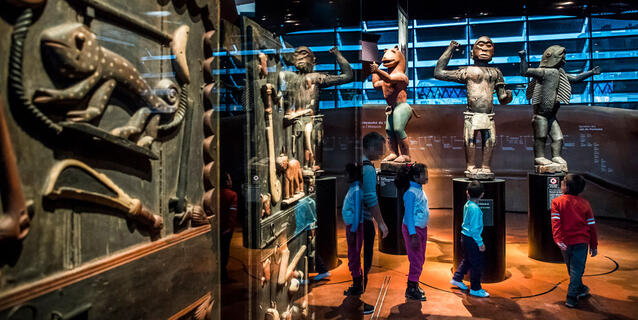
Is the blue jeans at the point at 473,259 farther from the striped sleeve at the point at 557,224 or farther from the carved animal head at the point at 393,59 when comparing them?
the carved animal head at the point at 393,59

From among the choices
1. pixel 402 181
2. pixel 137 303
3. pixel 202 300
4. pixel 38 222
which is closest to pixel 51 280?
pixel 38 222

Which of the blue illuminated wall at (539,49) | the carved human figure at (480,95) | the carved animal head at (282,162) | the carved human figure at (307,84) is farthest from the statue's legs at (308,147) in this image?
the blue illuminated wall at (539,49)

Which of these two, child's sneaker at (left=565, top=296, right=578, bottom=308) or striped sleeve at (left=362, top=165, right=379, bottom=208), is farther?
child's sneaker at (left=565, top=296, right=578, bottom=308)

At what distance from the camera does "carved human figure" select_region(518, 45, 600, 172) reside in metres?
4.63

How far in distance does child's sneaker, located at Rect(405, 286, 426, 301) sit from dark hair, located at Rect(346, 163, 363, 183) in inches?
77.7

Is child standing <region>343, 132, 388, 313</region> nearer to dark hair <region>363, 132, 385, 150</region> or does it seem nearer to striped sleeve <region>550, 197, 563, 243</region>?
dark hair <region>363, 132, 385, 150</region>

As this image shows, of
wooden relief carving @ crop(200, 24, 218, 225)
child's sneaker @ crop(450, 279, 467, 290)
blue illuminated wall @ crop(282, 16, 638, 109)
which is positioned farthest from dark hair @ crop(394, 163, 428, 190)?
blue illuminated wall @ crop(282, 16, 638, 109)

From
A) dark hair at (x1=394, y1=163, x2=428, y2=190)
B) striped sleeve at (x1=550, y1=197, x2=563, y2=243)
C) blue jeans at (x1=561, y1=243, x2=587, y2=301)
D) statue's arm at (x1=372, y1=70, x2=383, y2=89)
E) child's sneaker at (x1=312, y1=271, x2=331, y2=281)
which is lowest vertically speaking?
blue jeans at (x1=561, y1=243, x2=587, y2=301)

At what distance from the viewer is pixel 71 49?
82cm

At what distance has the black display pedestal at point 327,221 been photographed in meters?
1.93

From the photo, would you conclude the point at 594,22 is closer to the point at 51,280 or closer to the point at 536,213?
the point at 536,213

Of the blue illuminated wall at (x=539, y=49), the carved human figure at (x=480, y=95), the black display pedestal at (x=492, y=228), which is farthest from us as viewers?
the blue illuminated wall at (x=539, y=49)

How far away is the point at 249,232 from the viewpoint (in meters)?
1.35

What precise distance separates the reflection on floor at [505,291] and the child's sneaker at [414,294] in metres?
0.06
